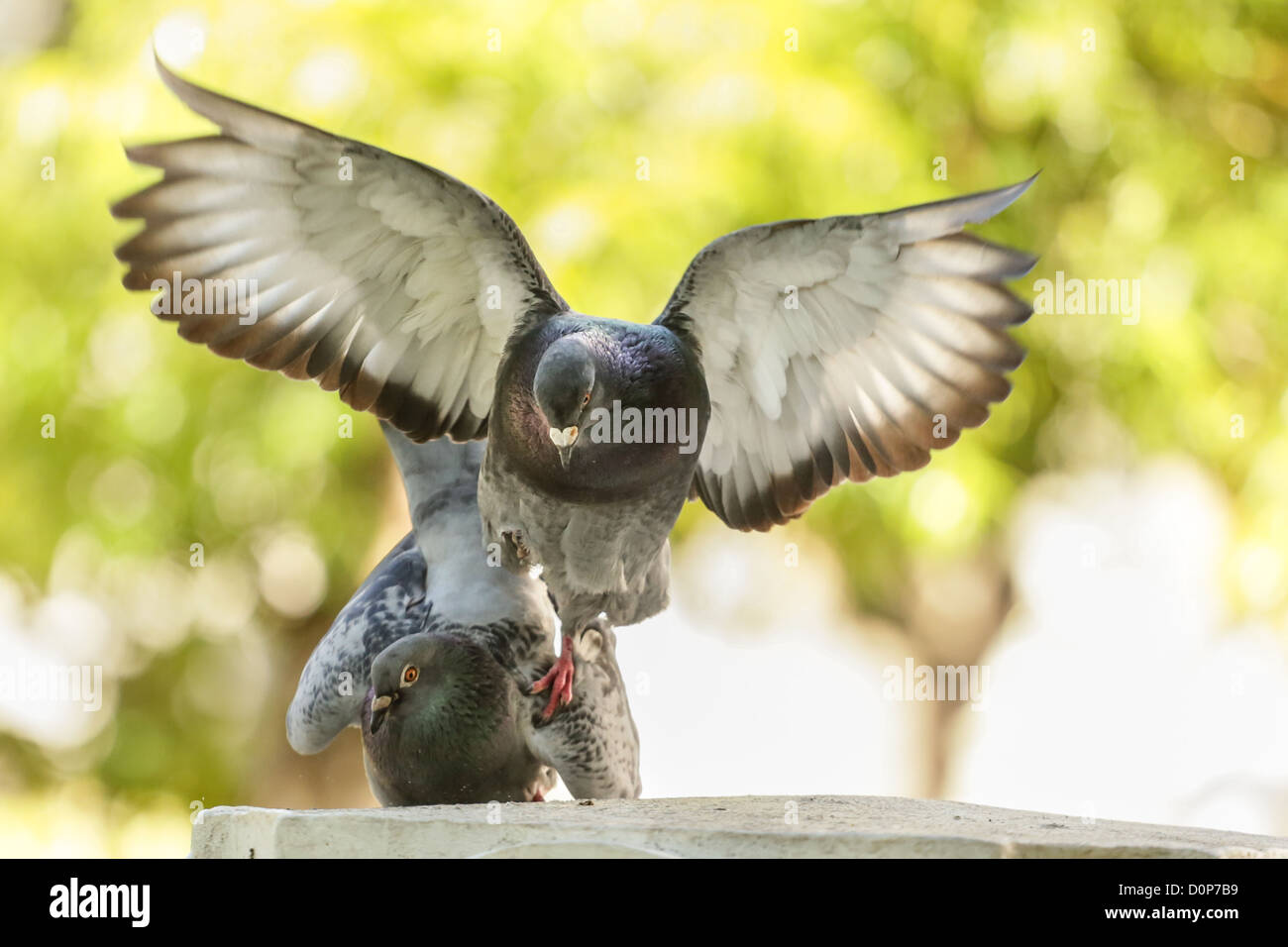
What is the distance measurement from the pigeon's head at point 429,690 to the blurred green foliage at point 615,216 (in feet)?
10.1

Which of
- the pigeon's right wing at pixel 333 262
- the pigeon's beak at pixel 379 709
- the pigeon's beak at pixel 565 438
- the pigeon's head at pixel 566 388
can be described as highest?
the pigeon's right wing at pixel 333 262

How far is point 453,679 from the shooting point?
3105 millimetres

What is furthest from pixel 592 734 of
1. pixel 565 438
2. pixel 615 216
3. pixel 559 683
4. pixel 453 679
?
pixel 615 216

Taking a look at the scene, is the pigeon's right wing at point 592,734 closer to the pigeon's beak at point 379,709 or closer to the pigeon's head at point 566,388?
the pigeon's beak at point 379,709

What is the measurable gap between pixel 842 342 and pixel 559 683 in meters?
1.07

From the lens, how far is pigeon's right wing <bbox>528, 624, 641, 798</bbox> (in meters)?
3.24

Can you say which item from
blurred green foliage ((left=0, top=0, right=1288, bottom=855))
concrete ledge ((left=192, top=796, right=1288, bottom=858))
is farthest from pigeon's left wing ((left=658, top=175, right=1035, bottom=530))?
blurred green foliage ((left=0, top=0, right=1288, bottom=855))

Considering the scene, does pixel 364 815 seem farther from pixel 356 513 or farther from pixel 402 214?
pixel 356 513

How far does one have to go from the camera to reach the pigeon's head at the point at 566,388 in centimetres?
274

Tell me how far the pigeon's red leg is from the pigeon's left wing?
0.61m

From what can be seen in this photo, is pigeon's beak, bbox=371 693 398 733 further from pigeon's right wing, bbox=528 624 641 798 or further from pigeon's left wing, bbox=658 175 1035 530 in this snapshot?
pigeon's left wing, bbox=658 175 1035 530

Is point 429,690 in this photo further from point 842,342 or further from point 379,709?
point 842,342

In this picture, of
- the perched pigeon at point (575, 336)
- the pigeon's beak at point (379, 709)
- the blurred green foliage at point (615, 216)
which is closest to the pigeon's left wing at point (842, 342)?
the perched pigeon at point (575, 336)
